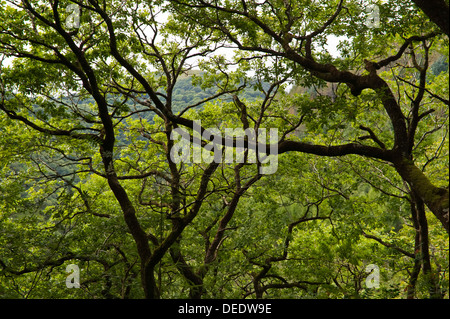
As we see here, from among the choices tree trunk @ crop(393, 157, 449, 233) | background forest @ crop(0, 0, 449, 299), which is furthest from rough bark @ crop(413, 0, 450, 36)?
tree trunk @ crop(393, 157, 449, 233)

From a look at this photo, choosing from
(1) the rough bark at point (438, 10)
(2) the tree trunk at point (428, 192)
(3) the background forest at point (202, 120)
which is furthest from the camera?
(3) the background forest at point (202, 120)

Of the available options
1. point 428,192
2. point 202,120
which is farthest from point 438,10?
point 202,120

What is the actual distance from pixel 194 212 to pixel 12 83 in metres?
4.15

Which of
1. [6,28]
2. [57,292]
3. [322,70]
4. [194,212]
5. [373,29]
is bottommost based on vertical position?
[57,292]

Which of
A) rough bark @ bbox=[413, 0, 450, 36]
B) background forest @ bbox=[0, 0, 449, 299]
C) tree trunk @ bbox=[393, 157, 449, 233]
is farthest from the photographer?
background forest @ bbox=[0, 0, 449, 299]

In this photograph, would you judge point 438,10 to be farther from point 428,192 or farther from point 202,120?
point 202,120

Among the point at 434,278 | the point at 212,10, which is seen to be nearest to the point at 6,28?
the point at 212,10

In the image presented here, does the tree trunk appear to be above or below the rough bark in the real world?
below

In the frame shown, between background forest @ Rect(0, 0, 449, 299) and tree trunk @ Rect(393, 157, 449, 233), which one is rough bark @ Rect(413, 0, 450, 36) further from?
tree trunk @ Rect(393, 157, 449, 233)

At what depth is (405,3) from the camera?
4.60m

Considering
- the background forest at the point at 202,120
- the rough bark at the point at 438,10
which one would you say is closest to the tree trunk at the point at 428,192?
the background forest at the point at 202,120

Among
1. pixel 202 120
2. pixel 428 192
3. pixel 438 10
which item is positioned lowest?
pixel 428 192

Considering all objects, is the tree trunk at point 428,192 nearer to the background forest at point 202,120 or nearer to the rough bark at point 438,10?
the background forest at point 202,120
